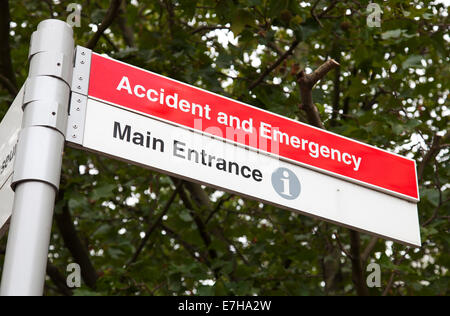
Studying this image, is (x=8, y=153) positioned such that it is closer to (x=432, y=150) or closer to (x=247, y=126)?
(x=247, y=126)

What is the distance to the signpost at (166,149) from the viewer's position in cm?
198

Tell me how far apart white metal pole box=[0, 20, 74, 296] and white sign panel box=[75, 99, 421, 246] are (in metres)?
0.15

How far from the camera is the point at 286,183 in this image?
8.57 feet

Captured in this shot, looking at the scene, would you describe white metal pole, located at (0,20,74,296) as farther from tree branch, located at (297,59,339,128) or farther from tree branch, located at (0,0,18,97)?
tree branch, located at (0,0,18,97)

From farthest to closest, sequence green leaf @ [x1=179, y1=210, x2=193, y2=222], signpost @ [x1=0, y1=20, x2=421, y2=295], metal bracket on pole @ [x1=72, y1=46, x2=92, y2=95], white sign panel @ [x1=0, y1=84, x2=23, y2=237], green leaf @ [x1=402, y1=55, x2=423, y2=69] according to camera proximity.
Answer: green leaf @ [x1=179, y1=210, x2=193, y2=222] < green leaf @ [x1=402, y1=55, x2=423, y2=69] < metal bracket on pole @ [x1=72, y1=46, x2=92, y2=95] < white sign panel @ [x1=0, y1=84, x2=23, y2=237] < signpost @ [x1=0, y1=20, x2=421, y2=295]

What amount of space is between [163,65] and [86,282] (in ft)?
6.26

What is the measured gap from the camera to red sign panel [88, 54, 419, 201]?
7.89 ft

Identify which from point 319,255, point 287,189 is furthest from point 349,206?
point 319,255

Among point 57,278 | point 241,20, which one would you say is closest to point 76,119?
point 241,20

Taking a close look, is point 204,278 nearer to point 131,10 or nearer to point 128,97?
point 131,10

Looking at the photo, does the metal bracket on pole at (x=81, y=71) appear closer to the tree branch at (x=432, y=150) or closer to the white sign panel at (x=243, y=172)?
the white sign panel at (x=243, y=172)

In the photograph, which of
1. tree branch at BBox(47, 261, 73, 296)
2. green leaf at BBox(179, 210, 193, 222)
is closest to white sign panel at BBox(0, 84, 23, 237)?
green leaf at BBox(179, 210, 193, 222)

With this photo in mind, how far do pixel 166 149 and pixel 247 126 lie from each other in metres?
0.41

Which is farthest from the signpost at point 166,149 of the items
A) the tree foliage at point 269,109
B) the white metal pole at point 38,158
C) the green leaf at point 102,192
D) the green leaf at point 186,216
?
the green leaf at point 186,216
